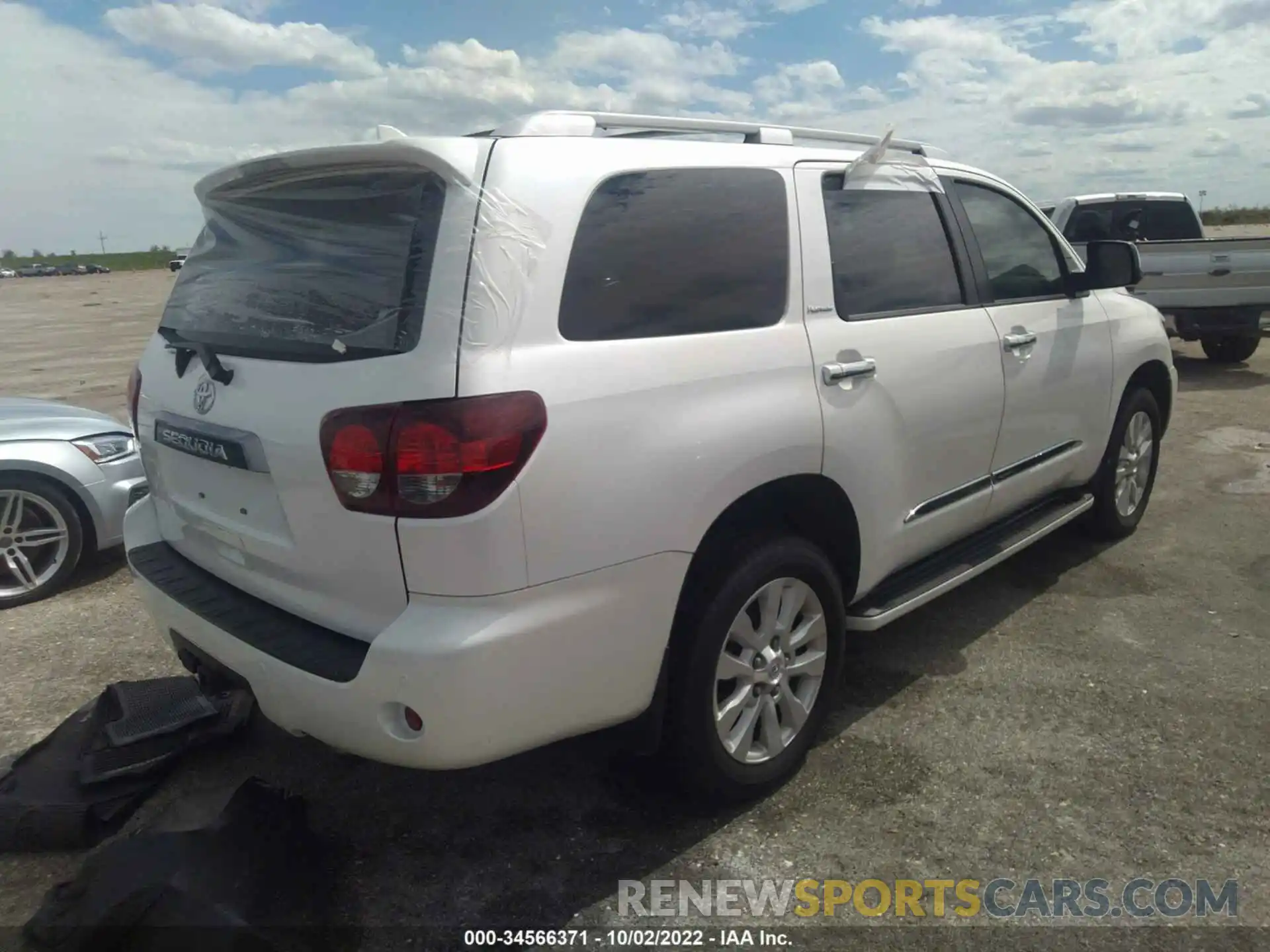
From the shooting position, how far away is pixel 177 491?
2861 millimetres

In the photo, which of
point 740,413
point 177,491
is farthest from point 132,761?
point 740,413

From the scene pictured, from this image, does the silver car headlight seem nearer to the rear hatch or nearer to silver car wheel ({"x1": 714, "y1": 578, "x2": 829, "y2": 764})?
the rear hatch

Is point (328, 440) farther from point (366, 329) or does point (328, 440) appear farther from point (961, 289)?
point (961, 289)

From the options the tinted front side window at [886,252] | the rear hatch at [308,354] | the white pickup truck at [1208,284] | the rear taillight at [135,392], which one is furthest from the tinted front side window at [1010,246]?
the white pickup truck at [1208,284]

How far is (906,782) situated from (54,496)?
4.22m

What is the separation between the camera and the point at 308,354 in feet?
7.80

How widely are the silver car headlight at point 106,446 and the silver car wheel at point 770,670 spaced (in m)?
3.53

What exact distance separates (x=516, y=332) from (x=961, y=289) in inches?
Result: 84.8

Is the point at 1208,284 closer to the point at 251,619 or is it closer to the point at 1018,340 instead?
the point at 1018,340

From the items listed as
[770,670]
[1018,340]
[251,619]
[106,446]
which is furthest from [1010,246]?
[106,446]

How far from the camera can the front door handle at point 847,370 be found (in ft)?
9.48

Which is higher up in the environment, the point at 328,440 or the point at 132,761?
the point at 328,440

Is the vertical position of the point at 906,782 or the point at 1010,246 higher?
the point at 1010,246

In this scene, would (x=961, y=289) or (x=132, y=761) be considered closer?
(x=132, y=761)
